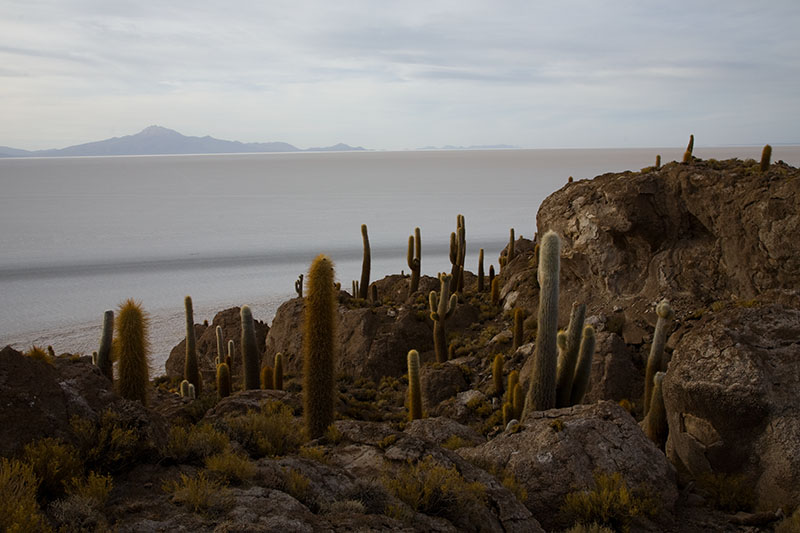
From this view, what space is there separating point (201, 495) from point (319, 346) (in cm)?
447

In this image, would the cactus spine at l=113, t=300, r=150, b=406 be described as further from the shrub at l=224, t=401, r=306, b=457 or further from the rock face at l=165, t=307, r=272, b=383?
the rock face at l=165, t=307, r=272, b=383

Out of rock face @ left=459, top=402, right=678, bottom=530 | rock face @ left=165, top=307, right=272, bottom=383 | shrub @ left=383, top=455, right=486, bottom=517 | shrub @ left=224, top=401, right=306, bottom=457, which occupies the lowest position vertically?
rock face @ left=165, top=307, right=272, bottom=383

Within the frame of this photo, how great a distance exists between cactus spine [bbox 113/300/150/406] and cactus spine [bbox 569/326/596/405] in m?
7.05

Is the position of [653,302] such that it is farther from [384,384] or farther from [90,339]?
[90,339]

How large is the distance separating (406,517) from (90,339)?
26768mm

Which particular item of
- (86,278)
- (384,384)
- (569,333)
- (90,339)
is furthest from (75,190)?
(569,333)

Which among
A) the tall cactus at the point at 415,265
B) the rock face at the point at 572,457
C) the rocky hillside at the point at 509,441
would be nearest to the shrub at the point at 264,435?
the rocky hillside at the point at 509,441

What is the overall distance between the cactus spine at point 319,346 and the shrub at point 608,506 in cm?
396

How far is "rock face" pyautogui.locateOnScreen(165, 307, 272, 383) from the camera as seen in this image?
2394 centimetres

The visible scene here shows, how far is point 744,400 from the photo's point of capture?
27.7 feet

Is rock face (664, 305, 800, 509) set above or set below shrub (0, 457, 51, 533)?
below

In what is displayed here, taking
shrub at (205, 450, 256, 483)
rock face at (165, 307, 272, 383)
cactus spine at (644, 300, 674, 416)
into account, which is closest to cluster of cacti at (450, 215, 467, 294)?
rock face at (165, 307, 272, 383)

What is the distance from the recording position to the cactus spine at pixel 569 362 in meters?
10.7

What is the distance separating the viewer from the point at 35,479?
448 centimetres
